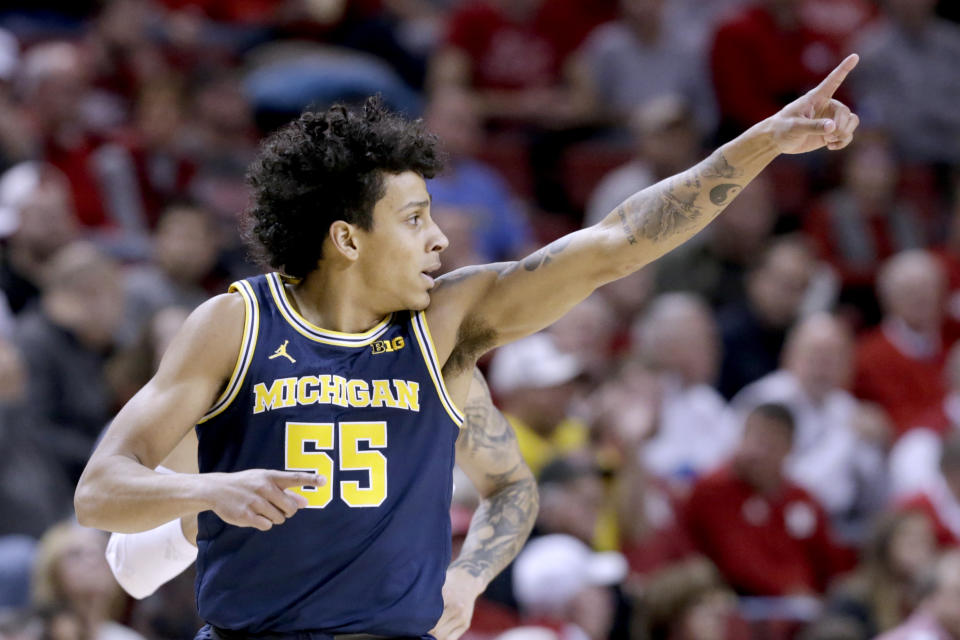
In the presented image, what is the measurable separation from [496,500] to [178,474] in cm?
138

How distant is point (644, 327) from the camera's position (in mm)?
9328

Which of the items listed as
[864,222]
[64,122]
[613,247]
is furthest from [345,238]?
[864,222]

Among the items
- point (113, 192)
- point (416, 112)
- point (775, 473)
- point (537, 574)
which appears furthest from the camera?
point (416, 112)

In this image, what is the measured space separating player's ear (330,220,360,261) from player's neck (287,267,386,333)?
0.07 m

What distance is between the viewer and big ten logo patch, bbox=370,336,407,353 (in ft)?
13.3

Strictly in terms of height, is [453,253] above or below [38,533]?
above

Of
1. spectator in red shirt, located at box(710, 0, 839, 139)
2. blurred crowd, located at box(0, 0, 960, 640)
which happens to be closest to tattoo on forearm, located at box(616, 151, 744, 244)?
blurred crowd, located at box(0, 0, 960, 640)

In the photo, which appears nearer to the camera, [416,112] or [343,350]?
[343,350]

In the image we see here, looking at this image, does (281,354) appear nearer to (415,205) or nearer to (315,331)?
(315,331)

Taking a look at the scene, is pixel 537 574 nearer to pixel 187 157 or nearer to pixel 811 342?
pixel 811 342

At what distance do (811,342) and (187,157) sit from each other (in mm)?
4385

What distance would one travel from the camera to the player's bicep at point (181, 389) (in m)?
3.75

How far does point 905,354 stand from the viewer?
994cm

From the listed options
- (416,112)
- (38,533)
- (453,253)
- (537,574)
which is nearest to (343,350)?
(537,574)
